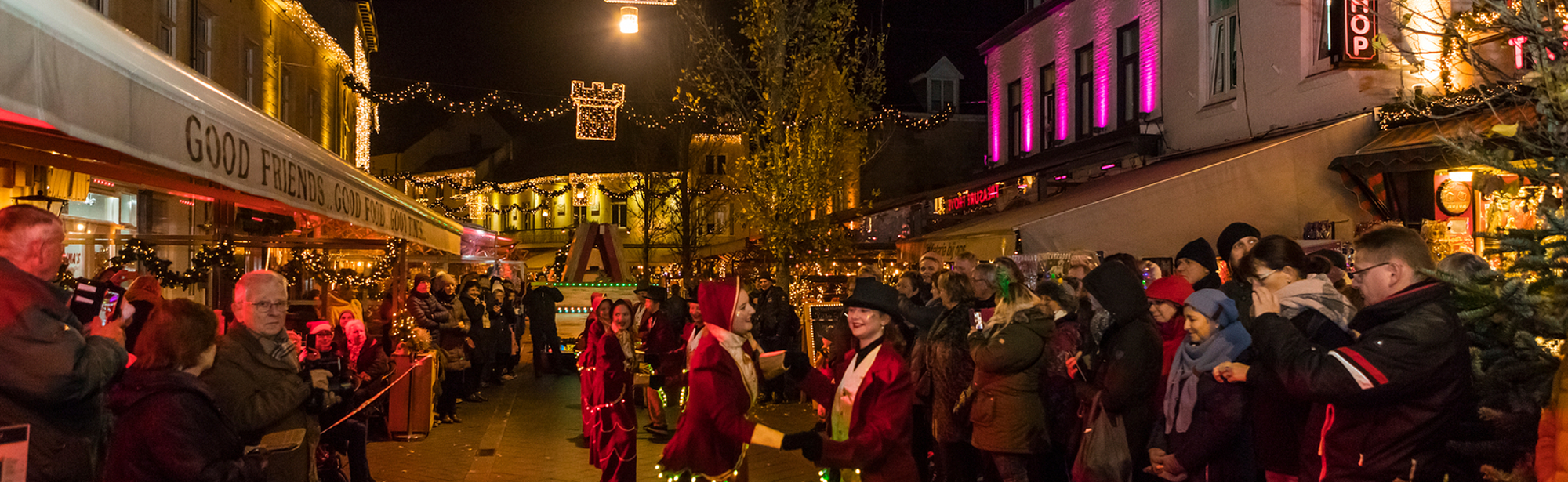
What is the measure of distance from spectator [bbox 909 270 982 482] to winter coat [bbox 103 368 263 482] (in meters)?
4.39

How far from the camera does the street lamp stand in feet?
36.3

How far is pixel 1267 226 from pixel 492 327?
37.0 feet

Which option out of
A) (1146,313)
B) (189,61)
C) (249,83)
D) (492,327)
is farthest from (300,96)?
(1146,313)

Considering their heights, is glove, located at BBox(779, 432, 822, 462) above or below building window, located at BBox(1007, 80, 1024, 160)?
below

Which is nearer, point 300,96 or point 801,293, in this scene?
point 801,293

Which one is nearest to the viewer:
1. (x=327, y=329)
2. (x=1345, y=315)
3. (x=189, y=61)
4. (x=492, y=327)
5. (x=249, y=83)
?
(x=1345, y=315)

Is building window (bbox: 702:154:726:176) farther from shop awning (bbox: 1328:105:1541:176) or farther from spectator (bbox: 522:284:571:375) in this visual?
shop awning (bbox: 1328:105:1541:176)

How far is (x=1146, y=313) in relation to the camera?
18.3ft

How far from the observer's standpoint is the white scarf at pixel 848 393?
194 inches

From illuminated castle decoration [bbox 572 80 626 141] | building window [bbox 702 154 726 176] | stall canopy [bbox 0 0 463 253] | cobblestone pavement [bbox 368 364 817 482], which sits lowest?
cobblestone pavement [bbox 368 364 817 482]

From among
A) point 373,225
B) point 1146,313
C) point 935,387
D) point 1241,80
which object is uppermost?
point 1241,80

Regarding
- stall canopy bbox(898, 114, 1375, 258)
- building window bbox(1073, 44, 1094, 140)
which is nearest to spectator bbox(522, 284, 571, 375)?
stall canopy bbox(898, 114, 1375, 258)

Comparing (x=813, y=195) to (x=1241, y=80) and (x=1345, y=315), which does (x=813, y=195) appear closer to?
(x=1241, y=80)

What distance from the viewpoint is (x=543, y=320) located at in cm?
1767
